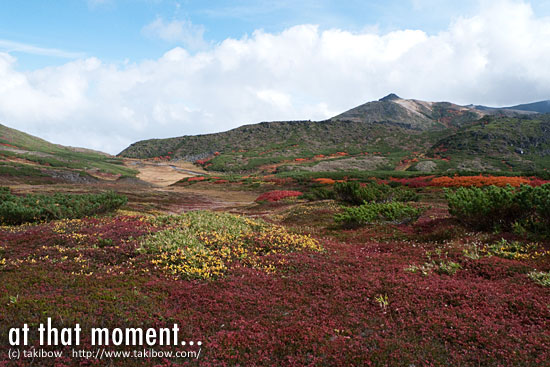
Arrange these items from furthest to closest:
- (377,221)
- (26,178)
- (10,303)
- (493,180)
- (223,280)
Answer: (26,178)
(493,180)
(377,221)
(223,280)
(10,303)

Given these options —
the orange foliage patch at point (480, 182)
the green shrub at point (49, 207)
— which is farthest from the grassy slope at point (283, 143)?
the green shrub at point (49, 207)

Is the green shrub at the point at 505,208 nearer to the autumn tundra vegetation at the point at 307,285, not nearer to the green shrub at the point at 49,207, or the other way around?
the autumn tundra vegetation at the point at 307,285

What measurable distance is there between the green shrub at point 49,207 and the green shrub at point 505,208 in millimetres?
16953

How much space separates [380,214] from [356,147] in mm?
108593

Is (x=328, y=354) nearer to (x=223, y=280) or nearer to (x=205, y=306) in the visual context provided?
(x=205, y=306)

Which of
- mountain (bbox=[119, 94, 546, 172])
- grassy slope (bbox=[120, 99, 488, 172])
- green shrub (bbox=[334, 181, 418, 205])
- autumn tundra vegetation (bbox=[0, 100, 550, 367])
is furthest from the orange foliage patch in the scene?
grassy slope (bbox=[120, 99, 488, 172])

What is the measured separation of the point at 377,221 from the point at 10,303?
13.4 meters

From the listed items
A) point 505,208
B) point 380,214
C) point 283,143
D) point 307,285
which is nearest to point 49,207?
point 307,285

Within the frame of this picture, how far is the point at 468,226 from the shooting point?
12.2 meters

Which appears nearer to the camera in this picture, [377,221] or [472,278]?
[472,278]

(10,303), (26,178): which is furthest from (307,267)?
(26,178)

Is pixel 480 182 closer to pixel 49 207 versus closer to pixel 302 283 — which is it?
pixel 302 283

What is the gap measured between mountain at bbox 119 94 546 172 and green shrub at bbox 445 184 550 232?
61352mm

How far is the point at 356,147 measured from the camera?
392 feet
